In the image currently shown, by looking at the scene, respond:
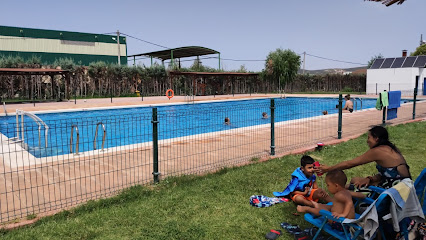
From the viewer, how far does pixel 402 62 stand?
3397 cm

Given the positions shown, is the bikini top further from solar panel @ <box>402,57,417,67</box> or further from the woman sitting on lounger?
solar panel @ <box>402,57,417,67</box>

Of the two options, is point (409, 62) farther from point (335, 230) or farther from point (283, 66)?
point (335, 230)

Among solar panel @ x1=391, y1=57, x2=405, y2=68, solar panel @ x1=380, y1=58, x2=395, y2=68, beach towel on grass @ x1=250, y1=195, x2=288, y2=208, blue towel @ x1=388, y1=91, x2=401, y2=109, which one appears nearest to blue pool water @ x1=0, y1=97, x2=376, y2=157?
beach towel on grass @ x1=250, y1=195, x2=288, y2=208

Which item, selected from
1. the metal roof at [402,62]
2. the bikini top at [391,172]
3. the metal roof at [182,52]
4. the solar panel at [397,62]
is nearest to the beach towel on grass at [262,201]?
the bikini top at [391,172]

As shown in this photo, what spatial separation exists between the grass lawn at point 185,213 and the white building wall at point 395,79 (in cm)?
3082

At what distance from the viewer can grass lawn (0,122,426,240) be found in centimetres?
354

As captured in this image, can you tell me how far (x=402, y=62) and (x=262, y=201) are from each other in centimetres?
3601

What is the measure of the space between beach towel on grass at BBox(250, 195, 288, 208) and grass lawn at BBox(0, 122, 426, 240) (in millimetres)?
68

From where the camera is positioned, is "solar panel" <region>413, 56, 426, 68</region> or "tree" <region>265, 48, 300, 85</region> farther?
"tree" <region>265, 48, 300, 85</region>

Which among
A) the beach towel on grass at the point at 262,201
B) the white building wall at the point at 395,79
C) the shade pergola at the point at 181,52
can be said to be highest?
the shade pergola at the point at 181,52

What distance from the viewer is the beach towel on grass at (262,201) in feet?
13.9

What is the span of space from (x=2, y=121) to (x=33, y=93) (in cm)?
1161

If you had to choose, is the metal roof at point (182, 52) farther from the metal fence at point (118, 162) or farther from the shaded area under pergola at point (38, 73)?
the metal fence at point (118, 162)

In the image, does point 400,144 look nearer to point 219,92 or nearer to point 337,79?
point 219,92
